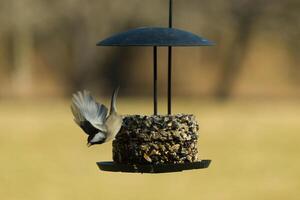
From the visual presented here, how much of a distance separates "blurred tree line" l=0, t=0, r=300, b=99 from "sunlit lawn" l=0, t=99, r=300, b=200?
19.7ft

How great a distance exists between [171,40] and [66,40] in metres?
31.7

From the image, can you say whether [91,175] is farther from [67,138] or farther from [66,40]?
[66,40]

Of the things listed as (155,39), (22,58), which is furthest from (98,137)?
(22,58)

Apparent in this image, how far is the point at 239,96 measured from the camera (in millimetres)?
36469

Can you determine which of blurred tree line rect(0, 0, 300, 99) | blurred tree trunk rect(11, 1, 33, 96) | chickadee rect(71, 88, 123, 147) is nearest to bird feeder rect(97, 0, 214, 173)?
chickadee rect(71, 88, 123, 147)

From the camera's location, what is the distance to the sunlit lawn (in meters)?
17.5

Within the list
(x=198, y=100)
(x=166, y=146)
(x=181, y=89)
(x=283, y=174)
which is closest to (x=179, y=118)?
Answer: (x=166, y=146)

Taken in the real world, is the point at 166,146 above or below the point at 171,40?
below

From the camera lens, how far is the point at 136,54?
1421 inches

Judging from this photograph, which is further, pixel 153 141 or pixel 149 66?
pixel 149 66

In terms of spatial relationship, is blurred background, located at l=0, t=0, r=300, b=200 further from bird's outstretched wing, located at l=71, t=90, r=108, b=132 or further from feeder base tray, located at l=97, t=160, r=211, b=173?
bird's outstretched wing, located at l=71, t=90, r=108, b=132

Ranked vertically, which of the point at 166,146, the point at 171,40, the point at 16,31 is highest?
the point at 171,40

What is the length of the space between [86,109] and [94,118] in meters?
0.09

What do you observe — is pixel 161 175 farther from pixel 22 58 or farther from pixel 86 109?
pixel 86 109
